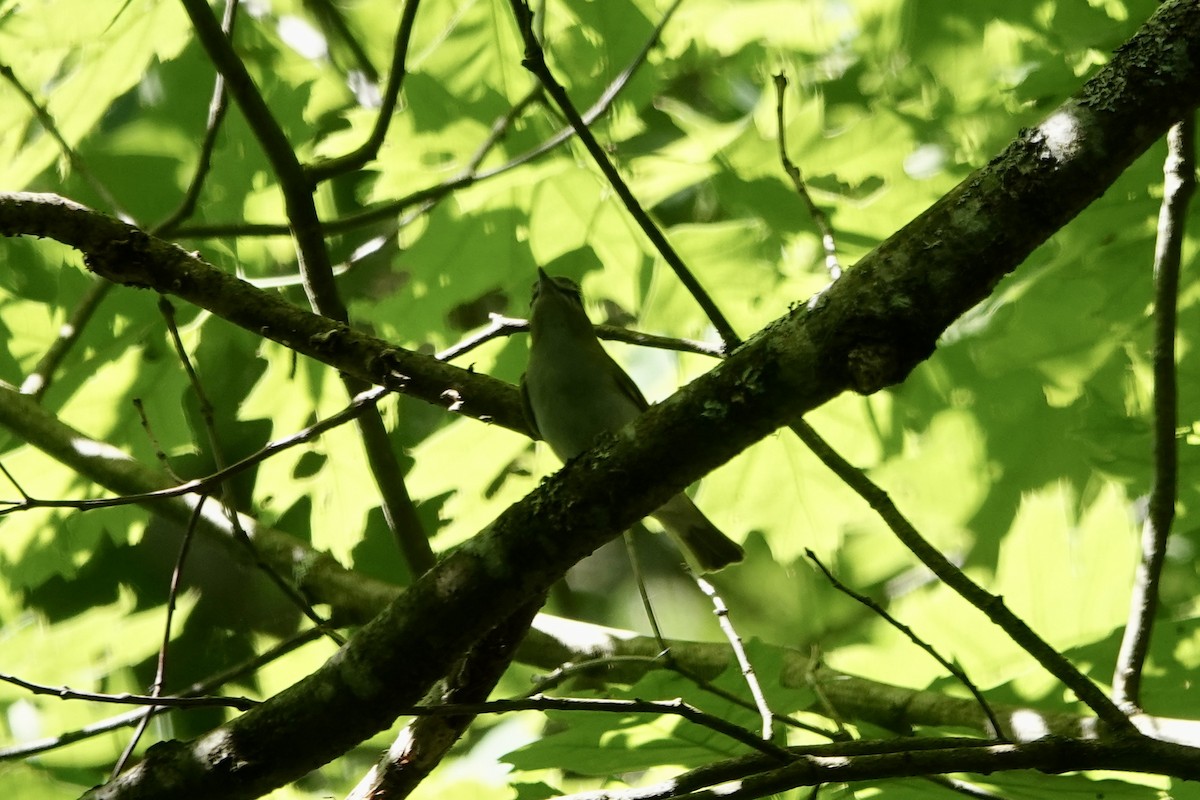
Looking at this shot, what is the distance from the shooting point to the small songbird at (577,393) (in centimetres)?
341

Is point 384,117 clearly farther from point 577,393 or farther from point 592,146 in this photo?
point 577,393

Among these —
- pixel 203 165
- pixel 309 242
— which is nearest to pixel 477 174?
pixel 309 242

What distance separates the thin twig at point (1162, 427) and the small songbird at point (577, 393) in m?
1.45

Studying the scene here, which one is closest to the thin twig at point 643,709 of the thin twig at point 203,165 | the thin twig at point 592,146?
the thin twig at point 592,146

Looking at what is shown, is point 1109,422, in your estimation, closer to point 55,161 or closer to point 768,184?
point 768,184

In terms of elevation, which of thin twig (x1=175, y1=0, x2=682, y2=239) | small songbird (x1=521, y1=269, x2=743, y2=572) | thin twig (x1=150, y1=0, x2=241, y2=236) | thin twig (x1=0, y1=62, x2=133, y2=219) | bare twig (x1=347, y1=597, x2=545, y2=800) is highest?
thin twig (x1=0, y1=62, x2=133, y2=219)

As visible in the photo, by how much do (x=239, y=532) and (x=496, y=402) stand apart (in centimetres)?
79

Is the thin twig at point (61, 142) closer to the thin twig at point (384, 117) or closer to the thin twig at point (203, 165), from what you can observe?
the thin twig at point (203, 165)

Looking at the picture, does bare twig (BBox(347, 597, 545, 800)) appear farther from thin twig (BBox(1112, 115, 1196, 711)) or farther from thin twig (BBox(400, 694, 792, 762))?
thin twig (BBox(1112, 115, 1196, 711))

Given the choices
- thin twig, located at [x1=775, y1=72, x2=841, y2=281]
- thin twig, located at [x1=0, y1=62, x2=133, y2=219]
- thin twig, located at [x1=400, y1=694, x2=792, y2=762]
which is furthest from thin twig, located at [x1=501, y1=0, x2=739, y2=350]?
thin twig, located at [x1=0, y1=62, x2=133, y2=219]

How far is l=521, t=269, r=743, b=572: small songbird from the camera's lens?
3.41 metres

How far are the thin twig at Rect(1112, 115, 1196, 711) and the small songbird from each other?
4.77ft

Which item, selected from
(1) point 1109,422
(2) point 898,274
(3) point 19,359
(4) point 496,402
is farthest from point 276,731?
(3) point 19,359

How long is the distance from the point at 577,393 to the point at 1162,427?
1683 millimetres
